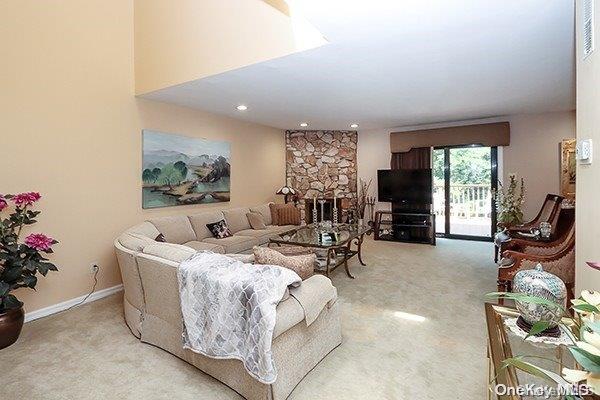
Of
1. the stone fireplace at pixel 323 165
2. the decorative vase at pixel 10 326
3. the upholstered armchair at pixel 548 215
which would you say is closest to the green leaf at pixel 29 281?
the decorative vase at pixel 10 326

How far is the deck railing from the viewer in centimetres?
623

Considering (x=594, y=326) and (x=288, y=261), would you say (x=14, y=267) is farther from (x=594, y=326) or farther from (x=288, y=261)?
(x=594, y=326)

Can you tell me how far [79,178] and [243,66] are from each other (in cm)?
223

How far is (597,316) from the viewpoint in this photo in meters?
0.94

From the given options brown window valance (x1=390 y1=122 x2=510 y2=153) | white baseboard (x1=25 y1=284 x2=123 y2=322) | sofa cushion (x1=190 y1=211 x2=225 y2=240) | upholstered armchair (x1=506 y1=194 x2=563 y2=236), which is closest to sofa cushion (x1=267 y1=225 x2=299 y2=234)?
sofa cushion (x1=190 y1=211 x2=225 y2=240)

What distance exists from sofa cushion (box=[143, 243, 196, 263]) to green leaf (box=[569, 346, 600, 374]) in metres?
2.09

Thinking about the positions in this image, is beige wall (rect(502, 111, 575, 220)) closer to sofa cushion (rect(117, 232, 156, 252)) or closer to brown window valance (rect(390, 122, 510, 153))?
brown window valance (rect(390, 122, 510, 153))

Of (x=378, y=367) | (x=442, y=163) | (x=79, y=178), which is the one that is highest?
(x=442, y=163)

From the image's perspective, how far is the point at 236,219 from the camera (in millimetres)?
5191

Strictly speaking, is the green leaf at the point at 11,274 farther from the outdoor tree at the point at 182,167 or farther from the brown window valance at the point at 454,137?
the brown window valance at the point at 454,137

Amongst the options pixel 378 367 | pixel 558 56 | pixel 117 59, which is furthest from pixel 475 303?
pixel 117 59

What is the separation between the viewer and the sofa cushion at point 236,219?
200 inches

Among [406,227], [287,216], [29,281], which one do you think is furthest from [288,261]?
[406,227]

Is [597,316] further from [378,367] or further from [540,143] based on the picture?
[540,143]
